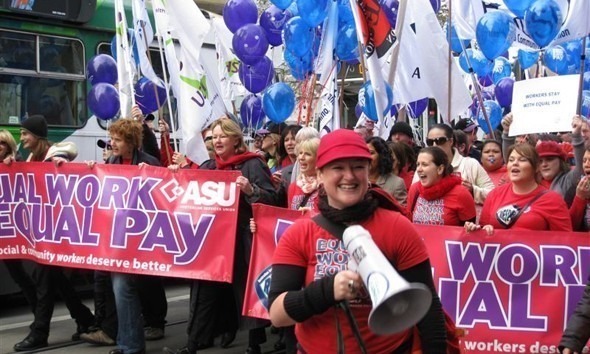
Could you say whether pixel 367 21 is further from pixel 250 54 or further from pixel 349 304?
pixel 349 304

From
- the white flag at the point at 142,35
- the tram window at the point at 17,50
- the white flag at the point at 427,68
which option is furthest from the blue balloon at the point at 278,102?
the tram window at the point at 17,50

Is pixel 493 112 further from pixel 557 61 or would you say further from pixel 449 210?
pixel 449 210

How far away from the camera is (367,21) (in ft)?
29.1

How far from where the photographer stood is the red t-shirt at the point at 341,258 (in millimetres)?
3094

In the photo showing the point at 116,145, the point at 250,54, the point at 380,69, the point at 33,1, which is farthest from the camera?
the point at 250,54

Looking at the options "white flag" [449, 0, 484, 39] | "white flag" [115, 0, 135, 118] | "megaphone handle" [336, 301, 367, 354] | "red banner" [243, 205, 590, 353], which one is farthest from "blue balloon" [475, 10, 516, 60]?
"megaphone handle" [336, 301, 367, 354]

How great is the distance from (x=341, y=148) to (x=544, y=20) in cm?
Answer: 681

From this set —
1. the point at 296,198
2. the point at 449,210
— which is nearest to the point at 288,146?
the point at 296,198

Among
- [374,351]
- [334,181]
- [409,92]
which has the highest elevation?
[409,92]

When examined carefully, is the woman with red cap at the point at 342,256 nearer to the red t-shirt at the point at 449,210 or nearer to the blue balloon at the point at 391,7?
the red t-shirt at the point at 449,210

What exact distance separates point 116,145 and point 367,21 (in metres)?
3.05

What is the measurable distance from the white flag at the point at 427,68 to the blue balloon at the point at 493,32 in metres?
1.72

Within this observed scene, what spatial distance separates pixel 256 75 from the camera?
1172cm

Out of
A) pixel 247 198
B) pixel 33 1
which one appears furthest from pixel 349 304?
pixel 33 1
